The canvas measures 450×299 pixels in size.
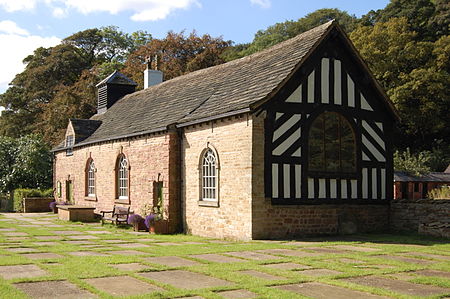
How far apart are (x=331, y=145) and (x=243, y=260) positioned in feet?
21.6

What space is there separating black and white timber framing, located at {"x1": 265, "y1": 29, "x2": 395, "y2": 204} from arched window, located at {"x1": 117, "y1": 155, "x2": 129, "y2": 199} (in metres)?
9.05

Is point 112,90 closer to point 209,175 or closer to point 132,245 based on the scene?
point 209,175

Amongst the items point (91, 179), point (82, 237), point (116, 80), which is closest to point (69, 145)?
point (91, 179)

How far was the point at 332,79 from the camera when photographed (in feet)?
53.1

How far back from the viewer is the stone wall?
15000 millimetres

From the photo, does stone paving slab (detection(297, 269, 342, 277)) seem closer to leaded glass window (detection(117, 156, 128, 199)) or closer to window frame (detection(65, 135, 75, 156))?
leaded glass window (detection(117, 156, 128, 199))

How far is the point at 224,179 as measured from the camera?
51.1 ft

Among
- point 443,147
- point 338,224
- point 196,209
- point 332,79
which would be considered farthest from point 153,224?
point 443,147

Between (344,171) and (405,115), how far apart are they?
2545cm

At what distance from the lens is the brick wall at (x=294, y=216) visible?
1440 cm

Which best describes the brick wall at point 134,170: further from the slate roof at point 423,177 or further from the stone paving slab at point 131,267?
the slate roof at point 423,177

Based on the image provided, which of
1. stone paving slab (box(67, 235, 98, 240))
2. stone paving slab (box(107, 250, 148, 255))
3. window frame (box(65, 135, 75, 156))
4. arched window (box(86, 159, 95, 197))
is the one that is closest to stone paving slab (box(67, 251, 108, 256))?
stone paving slab (box(107, 250, 148, 255))

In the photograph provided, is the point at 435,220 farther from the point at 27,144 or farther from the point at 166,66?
the point at 166,66

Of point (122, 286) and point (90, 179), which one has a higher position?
point (90, 179)
